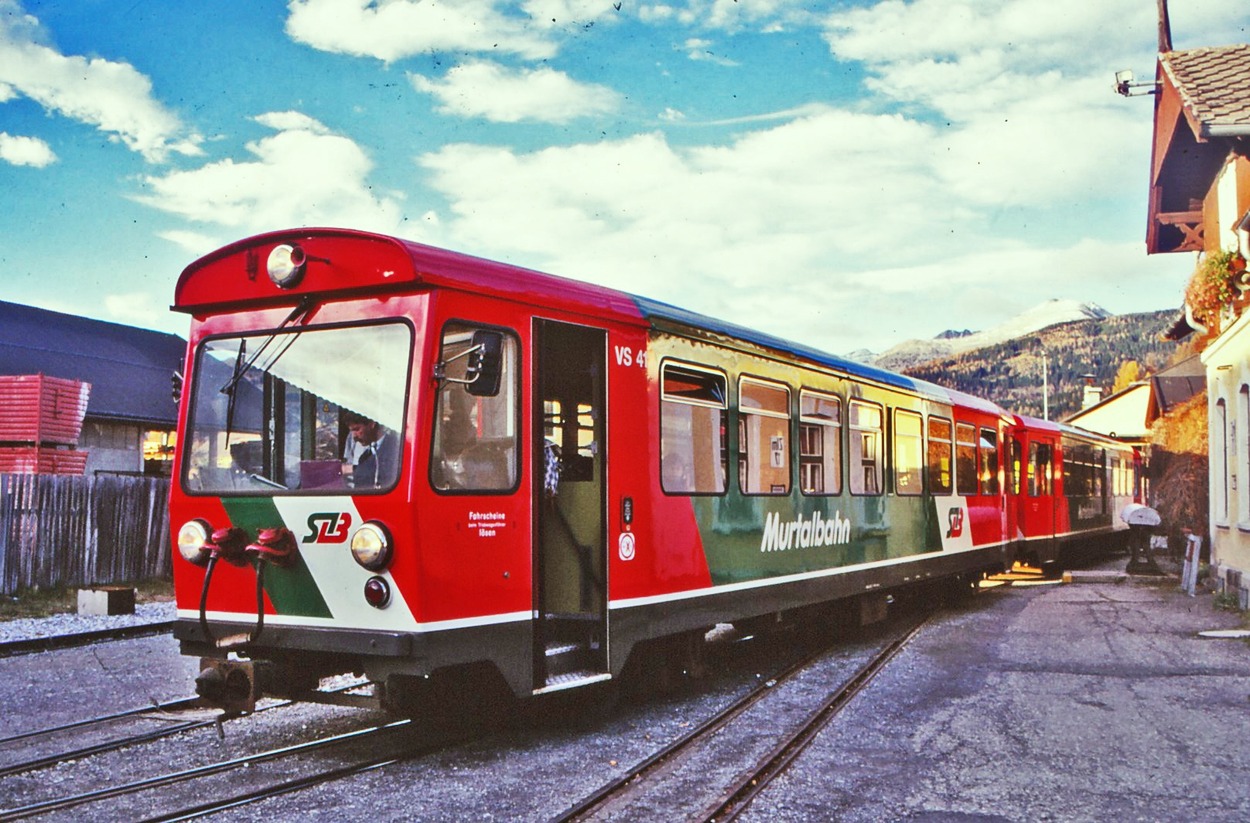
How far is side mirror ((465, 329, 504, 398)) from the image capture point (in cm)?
580

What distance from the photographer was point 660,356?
7.63m

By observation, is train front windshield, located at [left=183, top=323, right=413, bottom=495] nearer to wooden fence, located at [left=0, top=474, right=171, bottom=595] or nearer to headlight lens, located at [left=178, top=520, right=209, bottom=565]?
headlight lens, located at [left=178, top=520, right=209, bottom=565]

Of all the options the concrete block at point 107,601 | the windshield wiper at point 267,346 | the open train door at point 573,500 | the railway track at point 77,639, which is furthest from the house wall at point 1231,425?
the concrete block at point 107,601

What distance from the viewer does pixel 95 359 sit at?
27781 millimetres

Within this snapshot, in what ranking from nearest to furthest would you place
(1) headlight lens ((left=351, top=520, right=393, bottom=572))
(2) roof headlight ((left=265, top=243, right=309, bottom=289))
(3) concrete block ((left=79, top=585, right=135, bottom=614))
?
(1) headlight lens ((left=351, top=520, right=393, bottom=572)) < (2) roof headlight ((left=265, top=243, right=309, bottom=289)) < (3) concrete block ((left=79, top=585, right=135, bottom=614))

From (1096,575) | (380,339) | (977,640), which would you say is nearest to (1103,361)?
(1096,575)

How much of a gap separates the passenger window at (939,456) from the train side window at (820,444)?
9.98 feet

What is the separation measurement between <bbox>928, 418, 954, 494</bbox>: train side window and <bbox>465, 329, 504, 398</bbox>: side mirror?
8.13m

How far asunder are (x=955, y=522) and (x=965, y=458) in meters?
0.97

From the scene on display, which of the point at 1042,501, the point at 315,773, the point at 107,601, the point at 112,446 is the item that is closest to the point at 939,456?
the point at 1042,501

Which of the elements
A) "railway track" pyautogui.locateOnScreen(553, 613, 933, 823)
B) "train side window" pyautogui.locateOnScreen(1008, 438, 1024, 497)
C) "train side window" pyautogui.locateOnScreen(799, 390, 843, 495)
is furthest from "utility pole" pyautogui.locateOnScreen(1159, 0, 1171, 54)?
"railway track" pyautogui.locateOnScreen(553, 613, 933, 823)

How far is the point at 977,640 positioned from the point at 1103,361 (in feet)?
340

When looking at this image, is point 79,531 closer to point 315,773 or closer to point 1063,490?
point 315,773

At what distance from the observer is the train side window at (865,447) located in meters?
10.7
